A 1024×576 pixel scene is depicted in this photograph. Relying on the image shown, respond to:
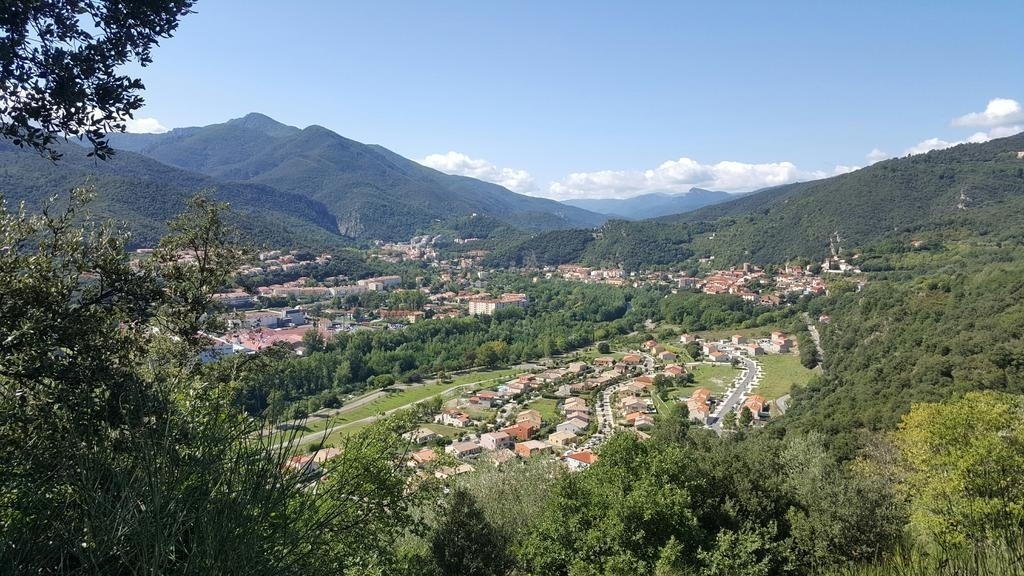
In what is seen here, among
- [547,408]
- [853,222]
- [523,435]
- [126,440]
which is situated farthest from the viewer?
[853,222]

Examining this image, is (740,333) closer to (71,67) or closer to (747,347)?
(747,347)

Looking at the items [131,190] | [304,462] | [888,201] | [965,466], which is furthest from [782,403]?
[131,190]

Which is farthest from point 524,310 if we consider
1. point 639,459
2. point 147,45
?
point 147,45

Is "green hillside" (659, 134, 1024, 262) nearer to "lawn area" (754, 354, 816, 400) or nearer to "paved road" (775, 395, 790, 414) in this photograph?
"lawn area" (754, 354, 816, 400)

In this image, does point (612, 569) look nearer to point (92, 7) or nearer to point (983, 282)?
point (92, 7)

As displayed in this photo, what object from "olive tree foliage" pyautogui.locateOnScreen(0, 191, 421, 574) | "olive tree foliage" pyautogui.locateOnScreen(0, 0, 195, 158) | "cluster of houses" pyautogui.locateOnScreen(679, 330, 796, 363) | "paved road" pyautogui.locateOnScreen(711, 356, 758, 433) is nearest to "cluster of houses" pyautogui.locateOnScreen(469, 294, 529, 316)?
"cluster of houses" pyautogui.locateOnScreen(679, 330, 796, 363)
